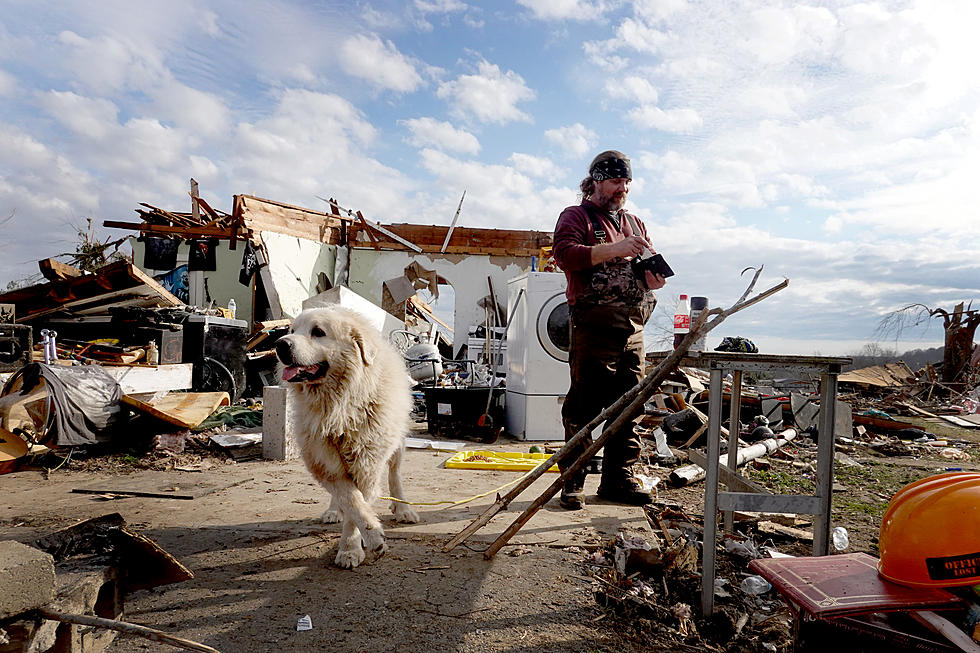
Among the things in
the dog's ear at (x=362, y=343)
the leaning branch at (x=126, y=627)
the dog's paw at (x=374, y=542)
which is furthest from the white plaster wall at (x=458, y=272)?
the leaning branch at (x=126, y=627)

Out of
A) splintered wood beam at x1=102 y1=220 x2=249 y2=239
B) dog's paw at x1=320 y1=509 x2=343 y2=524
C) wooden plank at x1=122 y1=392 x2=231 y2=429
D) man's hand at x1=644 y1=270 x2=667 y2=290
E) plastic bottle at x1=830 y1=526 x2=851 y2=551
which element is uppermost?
splintered wood beam at x1=102 y1=220 x2=249 y2=239

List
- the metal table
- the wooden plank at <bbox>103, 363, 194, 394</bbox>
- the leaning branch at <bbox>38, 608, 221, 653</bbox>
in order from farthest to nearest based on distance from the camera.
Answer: the wooden plank at <bbox>103, 363, 194, 394</bbox>
the metal table
the leaning branch at <bbox>38, 608, 221, 653</bbox>

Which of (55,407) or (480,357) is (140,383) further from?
(480,357)

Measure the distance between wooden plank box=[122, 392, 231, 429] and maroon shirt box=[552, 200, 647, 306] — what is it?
404 centimetres

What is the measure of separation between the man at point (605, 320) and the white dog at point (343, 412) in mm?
1382

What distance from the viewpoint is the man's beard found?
3891 millimetres

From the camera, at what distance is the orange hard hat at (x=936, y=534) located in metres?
1.56

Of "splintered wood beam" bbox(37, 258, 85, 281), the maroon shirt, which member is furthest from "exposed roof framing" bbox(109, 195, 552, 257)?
the maroon shirt

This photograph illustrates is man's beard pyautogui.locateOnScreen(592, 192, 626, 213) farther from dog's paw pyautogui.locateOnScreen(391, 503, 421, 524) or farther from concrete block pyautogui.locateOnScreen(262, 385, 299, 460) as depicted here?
concrete block pyautogui.locateOnScreen(262, 385, 299, 460)

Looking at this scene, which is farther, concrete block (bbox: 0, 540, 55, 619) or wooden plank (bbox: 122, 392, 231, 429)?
wooden plank (bbox: 122, 392, 231, 429)

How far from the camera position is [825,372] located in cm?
250

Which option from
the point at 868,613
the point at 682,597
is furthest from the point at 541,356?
the point at 868,613

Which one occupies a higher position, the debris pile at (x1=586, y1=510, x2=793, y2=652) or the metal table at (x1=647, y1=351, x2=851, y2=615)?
the metal table at (x1=647, y1=351, x2=851, y2=615)

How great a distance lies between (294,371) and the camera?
2842mm
